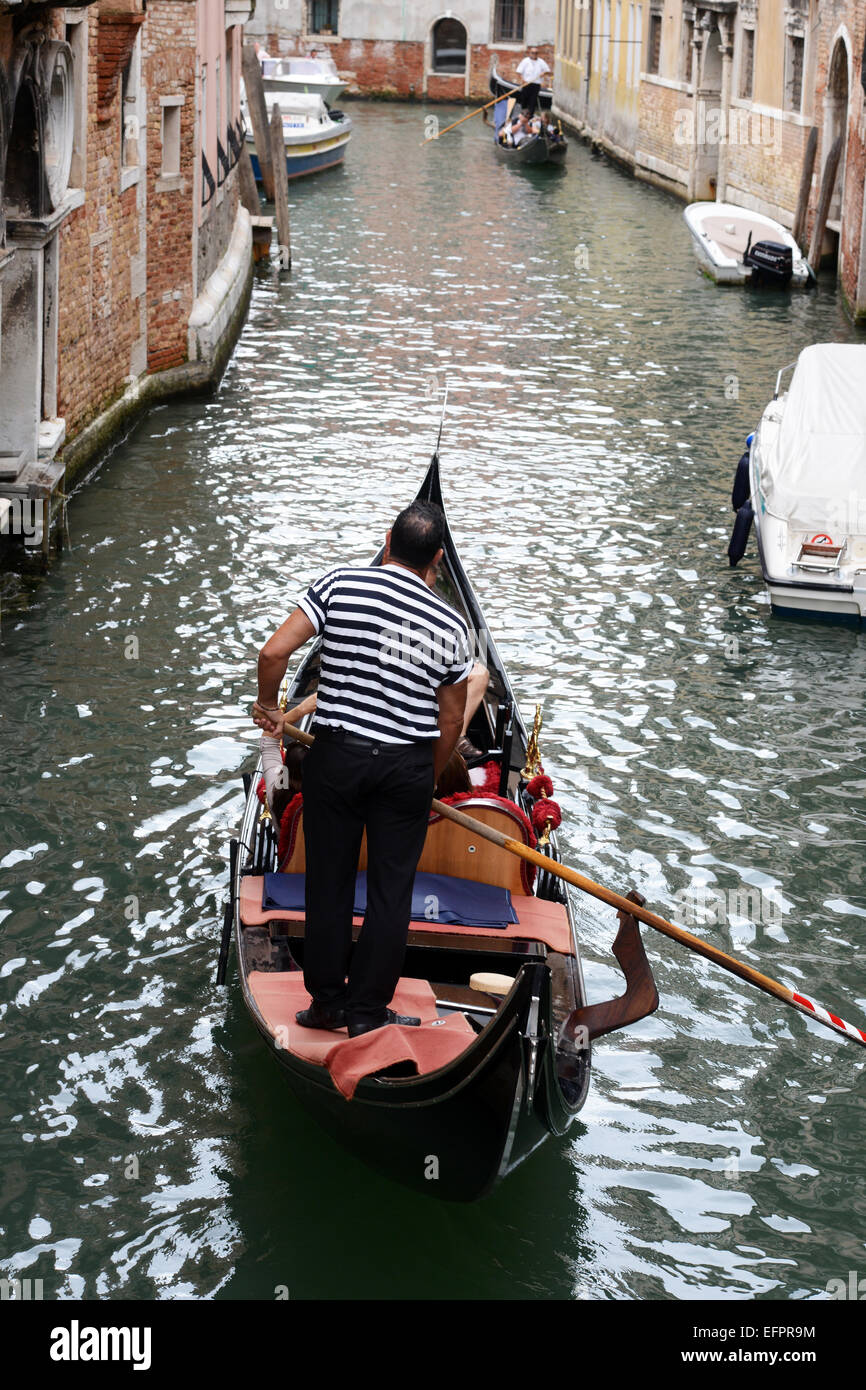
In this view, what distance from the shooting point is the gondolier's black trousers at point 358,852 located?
3027 millimetres

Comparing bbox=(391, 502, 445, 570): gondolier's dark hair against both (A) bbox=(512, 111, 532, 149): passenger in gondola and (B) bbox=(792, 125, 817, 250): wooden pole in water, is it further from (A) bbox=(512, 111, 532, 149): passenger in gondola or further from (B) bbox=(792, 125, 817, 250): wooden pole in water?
(A) bbox=(512, 111, 532, 149): passenger in gondola

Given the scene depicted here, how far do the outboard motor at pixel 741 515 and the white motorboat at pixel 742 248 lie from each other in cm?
637

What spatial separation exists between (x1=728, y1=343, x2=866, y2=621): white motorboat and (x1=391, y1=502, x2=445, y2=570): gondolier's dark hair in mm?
3494

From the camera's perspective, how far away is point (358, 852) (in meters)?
3.09

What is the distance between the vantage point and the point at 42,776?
16.1ft

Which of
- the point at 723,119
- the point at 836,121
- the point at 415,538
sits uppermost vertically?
the point at 723,119

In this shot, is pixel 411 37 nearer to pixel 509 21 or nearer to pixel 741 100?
pixel 509 21

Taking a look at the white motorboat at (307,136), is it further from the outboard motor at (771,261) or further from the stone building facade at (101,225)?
the stone building facade at (101,225)

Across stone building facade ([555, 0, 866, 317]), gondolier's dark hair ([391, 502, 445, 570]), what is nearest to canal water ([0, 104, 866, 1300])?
gondolier's dark hair ([391, 502, 445, 570])

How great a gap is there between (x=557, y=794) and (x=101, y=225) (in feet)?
13.5

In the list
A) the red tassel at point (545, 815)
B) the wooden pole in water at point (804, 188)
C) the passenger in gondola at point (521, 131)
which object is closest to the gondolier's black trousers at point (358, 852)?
the red tassel at point (545, 815)

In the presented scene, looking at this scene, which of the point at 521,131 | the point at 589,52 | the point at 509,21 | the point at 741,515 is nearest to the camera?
the point at 741,515

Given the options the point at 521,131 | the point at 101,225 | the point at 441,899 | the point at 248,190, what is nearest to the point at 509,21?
the point at 521,131
